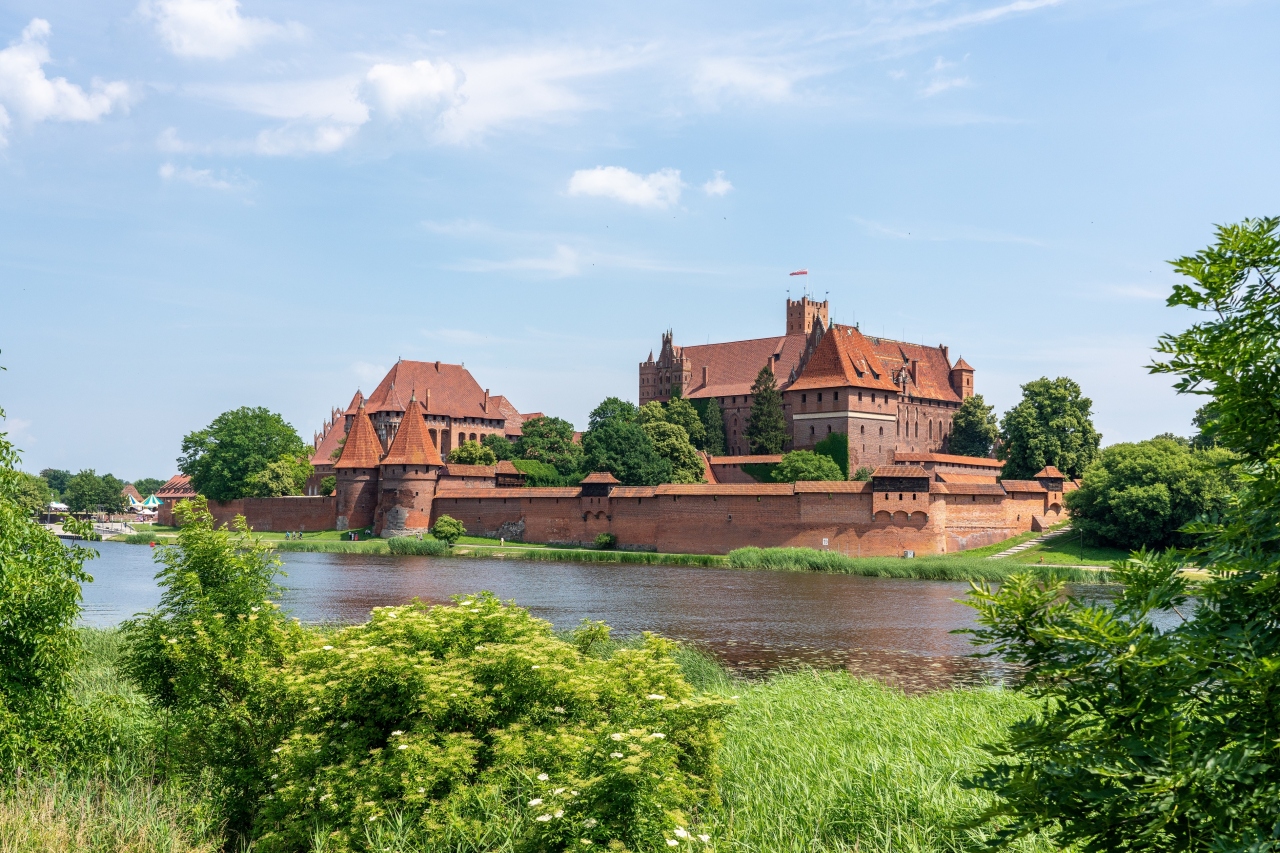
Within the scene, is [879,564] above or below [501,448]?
below

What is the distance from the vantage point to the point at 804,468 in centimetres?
4662

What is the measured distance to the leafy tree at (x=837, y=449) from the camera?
5062 centimetres

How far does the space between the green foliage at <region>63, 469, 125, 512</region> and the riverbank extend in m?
80.7

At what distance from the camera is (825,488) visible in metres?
37.9

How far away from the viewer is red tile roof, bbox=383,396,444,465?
47.2 m

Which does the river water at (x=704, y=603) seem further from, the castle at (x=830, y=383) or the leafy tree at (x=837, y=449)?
the castle at (x=830, y=383)

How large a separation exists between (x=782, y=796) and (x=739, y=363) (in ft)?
196

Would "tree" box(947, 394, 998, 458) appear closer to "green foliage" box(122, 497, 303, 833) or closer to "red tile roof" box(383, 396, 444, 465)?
"red tile roof" box(383, 396, 444, 465)

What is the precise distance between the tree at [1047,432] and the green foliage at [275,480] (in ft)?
112

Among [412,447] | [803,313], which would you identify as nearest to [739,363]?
[803,313]

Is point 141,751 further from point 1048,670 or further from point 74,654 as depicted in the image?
point 1048,670

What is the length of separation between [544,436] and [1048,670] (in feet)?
173

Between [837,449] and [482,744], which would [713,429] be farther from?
[482,744]

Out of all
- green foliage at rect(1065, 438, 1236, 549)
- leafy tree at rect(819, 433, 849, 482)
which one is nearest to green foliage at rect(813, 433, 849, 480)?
leafy tree at rect(819, 433, 849, 482)
